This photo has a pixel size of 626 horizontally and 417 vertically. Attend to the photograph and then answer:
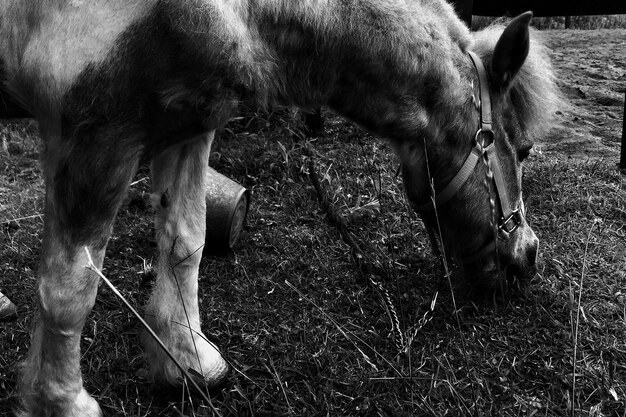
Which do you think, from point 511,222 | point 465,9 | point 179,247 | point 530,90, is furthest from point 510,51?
point 465,9

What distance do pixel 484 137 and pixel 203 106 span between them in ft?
3.80

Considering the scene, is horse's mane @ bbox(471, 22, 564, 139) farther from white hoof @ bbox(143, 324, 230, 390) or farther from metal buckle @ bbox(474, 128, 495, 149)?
white hoof @ bbox(143, 324, 230, 390)

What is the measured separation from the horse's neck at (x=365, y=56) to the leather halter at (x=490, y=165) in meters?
0.17

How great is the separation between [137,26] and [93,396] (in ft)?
4.68

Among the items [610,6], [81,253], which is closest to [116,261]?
[81,253]

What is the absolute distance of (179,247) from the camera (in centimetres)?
297

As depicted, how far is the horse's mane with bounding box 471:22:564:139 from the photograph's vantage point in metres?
2.91

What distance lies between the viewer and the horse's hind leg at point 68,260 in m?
2.23

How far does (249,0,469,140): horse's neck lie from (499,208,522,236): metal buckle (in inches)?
23.2

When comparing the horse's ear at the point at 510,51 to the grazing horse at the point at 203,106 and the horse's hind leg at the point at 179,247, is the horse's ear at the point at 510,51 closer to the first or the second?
the grazing horse at the point at 203,106

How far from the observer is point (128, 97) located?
2152 mm

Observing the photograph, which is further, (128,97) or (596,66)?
(596,66)

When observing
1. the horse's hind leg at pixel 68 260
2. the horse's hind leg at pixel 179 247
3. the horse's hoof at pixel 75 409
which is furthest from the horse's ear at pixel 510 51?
the horse's hoof at pixel 75 409

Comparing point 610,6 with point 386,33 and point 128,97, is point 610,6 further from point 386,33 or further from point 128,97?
point 128,97
